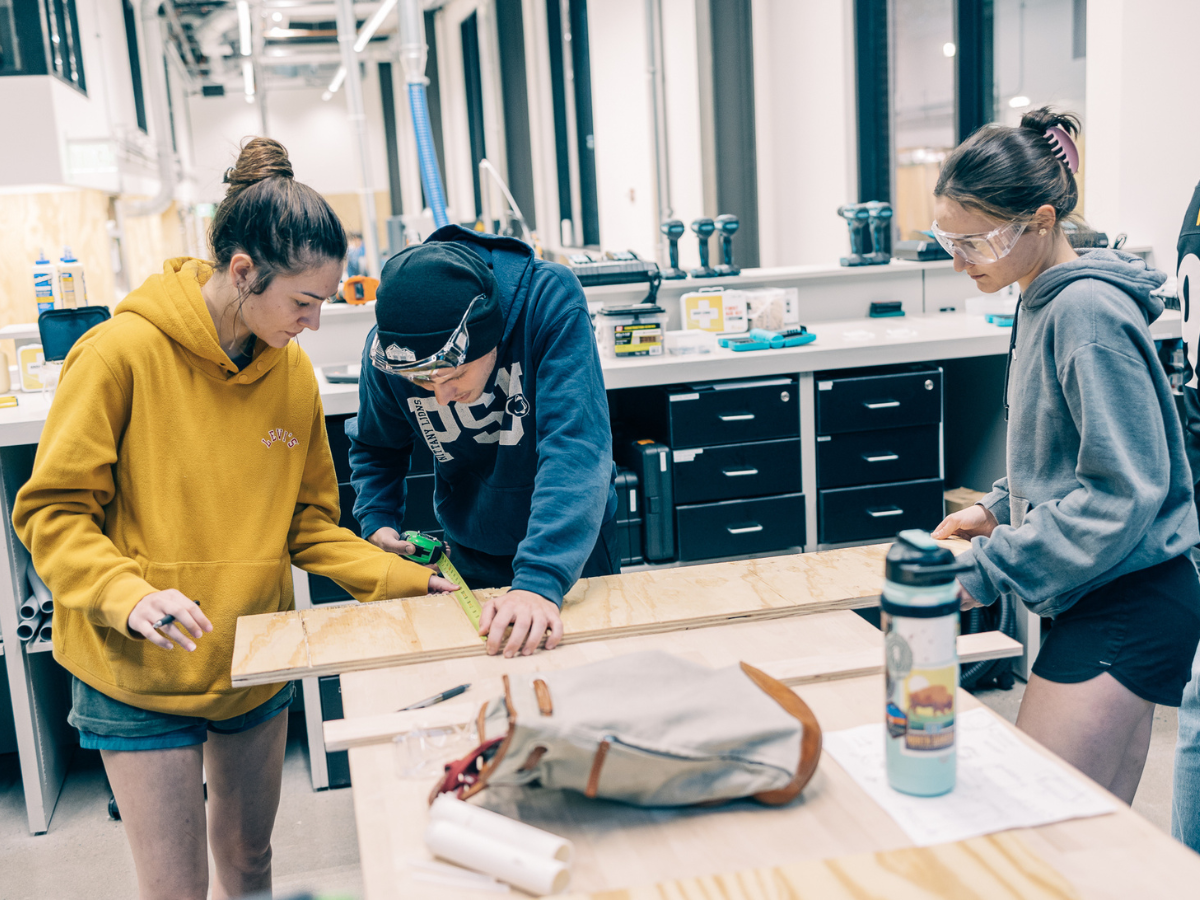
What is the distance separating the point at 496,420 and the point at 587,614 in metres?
0.33

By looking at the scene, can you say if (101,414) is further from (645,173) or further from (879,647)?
(645,173)

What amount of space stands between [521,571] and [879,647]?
45 cm

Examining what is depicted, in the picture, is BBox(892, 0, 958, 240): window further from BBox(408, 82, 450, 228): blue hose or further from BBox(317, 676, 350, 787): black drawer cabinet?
BBox(317, 676, 350, 787): black drawer cabinet

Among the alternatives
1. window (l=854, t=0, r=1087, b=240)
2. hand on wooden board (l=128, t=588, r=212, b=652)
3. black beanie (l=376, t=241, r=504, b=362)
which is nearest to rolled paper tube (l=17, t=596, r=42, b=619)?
hand on wooden board (l=128, t=588, r=212, b=652)

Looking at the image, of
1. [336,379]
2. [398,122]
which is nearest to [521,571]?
[336,379]

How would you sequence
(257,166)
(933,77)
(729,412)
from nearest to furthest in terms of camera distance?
1. (257,166)
2. (729,412)
3. (933,77)

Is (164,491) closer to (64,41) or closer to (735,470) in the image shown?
(735,470)

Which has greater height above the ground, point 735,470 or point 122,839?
point 735,470

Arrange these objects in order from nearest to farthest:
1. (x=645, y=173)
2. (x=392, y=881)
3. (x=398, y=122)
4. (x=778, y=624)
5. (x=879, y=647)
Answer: (x=392, y=881), (x=879, y=647), (x=778, y=624), (x=645, y=173), (x=398, y=122)

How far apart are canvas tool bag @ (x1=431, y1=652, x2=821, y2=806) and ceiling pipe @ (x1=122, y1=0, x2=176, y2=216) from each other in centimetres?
882

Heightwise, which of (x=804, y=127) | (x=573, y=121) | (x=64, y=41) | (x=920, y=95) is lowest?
(x=804, y=127)

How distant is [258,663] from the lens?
1.25m

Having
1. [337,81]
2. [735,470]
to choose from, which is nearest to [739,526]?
[735,470]

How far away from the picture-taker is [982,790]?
919 millimetres
